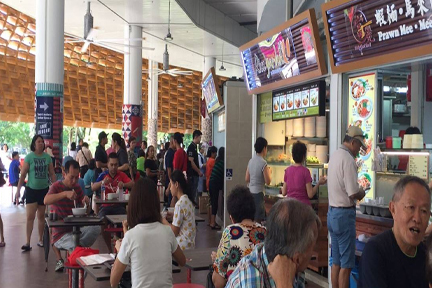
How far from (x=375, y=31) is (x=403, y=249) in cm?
306

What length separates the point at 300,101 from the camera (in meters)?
6.57

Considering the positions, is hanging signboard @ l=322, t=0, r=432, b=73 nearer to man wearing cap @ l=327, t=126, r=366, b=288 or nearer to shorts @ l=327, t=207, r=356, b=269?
man wearing cap @ l=327, t=126, r=366, b=288

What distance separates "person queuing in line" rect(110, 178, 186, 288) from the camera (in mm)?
3082

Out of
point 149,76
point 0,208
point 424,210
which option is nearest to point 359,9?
point 424,210

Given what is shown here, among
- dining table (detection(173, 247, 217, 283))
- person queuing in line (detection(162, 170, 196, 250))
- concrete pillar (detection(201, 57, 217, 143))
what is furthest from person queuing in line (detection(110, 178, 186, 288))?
concrete pillar (detection(201, 57, 217, 143))

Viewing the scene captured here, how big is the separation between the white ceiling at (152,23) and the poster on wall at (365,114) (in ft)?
28.7

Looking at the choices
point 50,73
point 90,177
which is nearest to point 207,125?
point 50,73

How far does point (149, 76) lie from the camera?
79.5 feet

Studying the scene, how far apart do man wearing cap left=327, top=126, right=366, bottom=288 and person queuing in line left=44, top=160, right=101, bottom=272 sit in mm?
2481

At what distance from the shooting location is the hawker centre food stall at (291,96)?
5941 mm

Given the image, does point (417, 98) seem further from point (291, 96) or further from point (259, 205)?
point (259, 205)

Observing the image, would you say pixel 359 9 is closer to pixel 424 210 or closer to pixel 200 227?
pixel 424 210

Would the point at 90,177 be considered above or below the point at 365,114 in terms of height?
below

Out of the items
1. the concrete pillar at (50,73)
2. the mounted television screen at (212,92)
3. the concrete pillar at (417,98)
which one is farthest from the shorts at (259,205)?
the concrete pillar at (50,73)
